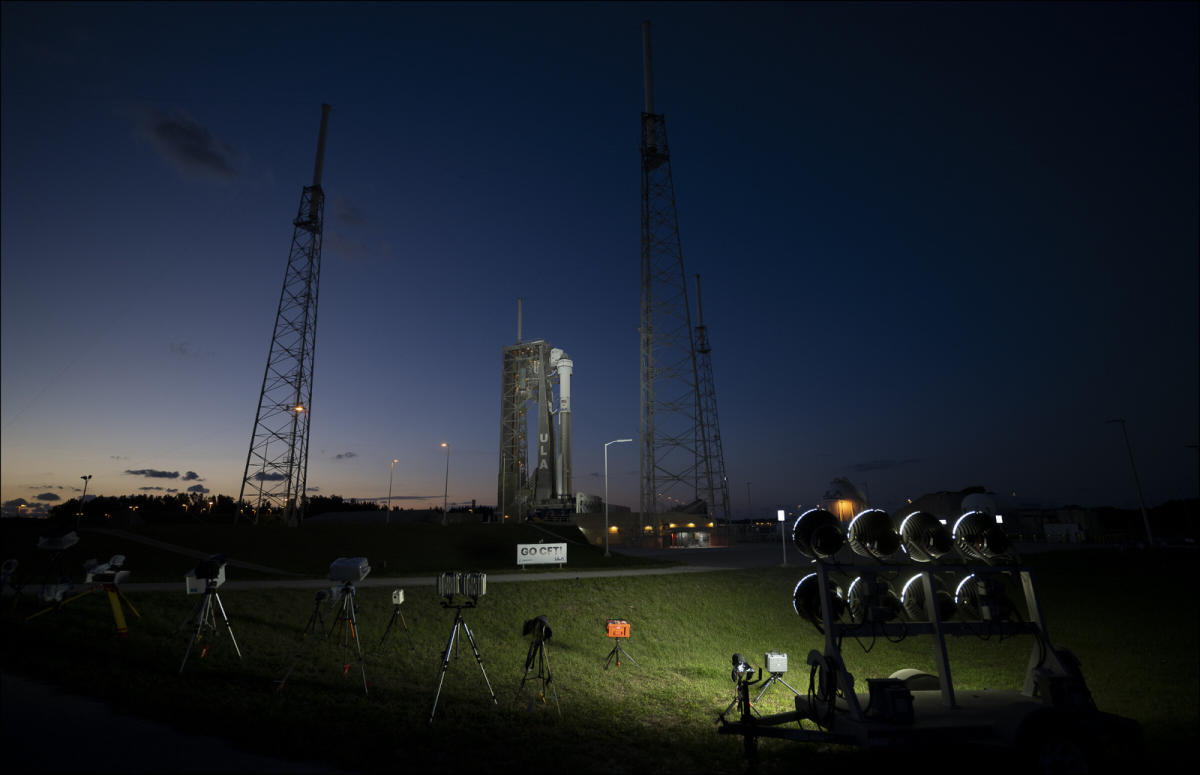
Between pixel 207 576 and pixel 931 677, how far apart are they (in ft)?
49.8

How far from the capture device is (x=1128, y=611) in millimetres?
25031

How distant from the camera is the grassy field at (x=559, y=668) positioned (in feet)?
29.8

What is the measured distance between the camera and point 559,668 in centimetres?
1623

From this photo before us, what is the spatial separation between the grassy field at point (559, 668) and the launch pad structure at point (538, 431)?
38190mm

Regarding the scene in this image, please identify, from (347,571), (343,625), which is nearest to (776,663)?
(347,571)

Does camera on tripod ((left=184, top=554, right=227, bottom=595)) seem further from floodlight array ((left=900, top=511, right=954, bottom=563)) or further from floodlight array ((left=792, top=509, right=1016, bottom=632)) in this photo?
floodlight array ((left=900, top=511, right=954, bottom=563))

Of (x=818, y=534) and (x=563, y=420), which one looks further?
(x=563, y=420)

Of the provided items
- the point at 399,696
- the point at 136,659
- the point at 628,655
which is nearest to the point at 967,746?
the point at 399,696

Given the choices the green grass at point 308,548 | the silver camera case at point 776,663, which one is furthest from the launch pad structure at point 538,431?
the silver camera case at point 776,663

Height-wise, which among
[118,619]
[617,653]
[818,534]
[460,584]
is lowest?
[617,653]

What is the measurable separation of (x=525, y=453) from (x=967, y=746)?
61.6m

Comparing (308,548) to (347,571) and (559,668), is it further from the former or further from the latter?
(347,571)

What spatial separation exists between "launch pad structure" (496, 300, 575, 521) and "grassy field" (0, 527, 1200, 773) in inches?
1504

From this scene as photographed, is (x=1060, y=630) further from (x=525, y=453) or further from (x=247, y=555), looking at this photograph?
(x=525, y=453)
